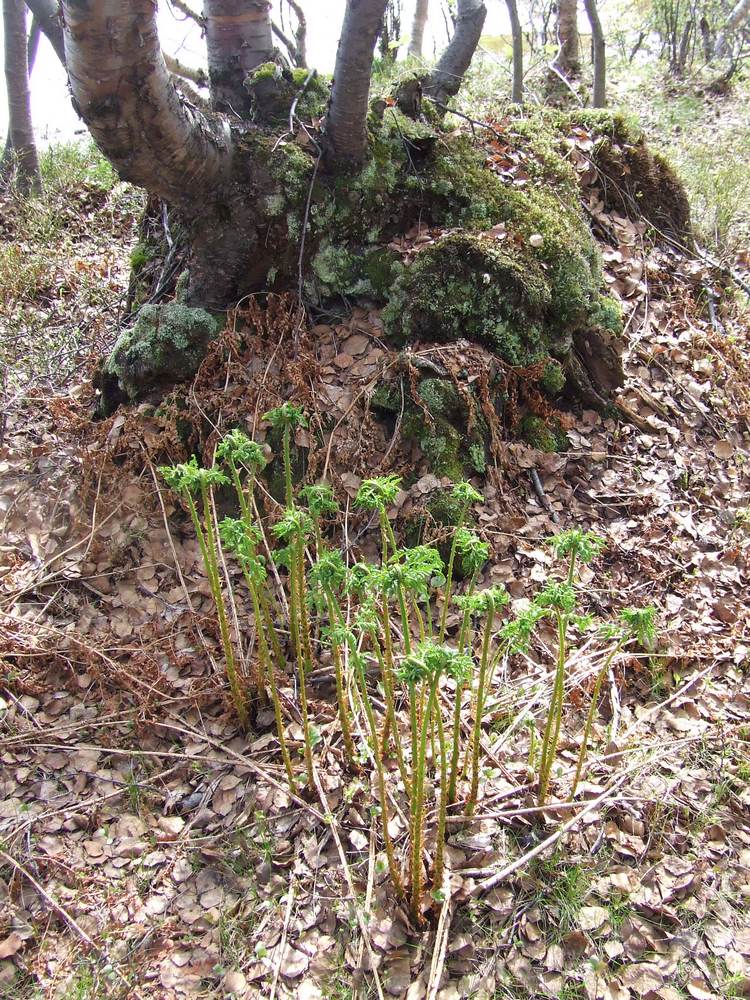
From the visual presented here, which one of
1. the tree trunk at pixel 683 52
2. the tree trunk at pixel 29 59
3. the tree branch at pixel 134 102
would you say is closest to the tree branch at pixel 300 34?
the tree trunk at pixel 29 59

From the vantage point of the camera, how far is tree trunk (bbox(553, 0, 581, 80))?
8.03 m

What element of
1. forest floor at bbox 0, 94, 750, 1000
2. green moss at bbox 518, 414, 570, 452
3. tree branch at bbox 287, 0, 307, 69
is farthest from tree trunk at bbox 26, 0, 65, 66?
green moss at bbox 518, 414, 570, 452

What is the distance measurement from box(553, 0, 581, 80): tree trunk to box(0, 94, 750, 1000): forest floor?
5.31 metres

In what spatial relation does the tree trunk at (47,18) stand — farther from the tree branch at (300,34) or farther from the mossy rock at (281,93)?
the mossy rock at (281,93)

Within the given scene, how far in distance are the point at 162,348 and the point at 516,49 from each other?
4789 mm

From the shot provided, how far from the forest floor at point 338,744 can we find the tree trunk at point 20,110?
2.76m

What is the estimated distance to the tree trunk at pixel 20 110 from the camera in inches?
242

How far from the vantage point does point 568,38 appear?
319 inches

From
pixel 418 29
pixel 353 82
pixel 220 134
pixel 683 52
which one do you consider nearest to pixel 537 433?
pixel 353 82

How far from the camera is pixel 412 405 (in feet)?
11.7

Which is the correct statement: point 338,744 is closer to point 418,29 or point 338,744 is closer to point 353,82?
point 353,82

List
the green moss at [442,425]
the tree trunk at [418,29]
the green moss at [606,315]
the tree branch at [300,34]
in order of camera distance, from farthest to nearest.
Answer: the tree trunk at [418,29]
the tree branch at [300,34]
the green moss at [606,315]
the green moss at [442,425]

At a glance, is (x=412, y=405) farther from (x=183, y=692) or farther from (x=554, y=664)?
(x=183, y=692)

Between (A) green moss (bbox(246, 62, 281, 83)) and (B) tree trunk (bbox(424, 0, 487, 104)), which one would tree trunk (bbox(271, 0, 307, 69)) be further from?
(A) green moss (bbox(246, 62, 281, 83))
